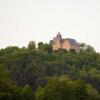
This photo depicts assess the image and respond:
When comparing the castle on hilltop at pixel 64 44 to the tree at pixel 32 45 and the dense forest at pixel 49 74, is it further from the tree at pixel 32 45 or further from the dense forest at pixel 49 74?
the tree at pixel 32 45

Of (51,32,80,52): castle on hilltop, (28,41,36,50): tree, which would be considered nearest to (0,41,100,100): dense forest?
(28,41,36,50): tree

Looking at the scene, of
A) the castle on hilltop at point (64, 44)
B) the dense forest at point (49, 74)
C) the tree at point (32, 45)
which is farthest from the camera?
the castle on hilltop at point (64, 44)

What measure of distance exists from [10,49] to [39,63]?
3069cm

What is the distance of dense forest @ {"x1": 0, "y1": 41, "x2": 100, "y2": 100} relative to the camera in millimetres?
94812

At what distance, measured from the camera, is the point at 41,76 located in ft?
450

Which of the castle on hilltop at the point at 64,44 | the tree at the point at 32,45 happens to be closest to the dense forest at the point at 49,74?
the tree at the point at 32,45

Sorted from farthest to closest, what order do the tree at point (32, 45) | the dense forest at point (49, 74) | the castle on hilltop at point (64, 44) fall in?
the castle on hilltop at point (64, 44) → the tree at point (32, 45) → the dense forest at point (49, 74)

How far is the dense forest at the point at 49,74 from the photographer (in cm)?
9481

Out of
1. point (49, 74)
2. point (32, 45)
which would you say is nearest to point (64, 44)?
point (32, 45)

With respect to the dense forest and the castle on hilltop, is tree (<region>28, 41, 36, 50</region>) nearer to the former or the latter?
the dense forest

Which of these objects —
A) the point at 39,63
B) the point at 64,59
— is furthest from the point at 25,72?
the point at 64,59

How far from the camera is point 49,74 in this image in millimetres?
151500

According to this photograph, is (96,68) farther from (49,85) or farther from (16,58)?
(49,85)

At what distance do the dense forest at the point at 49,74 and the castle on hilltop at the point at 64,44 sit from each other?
295cm
